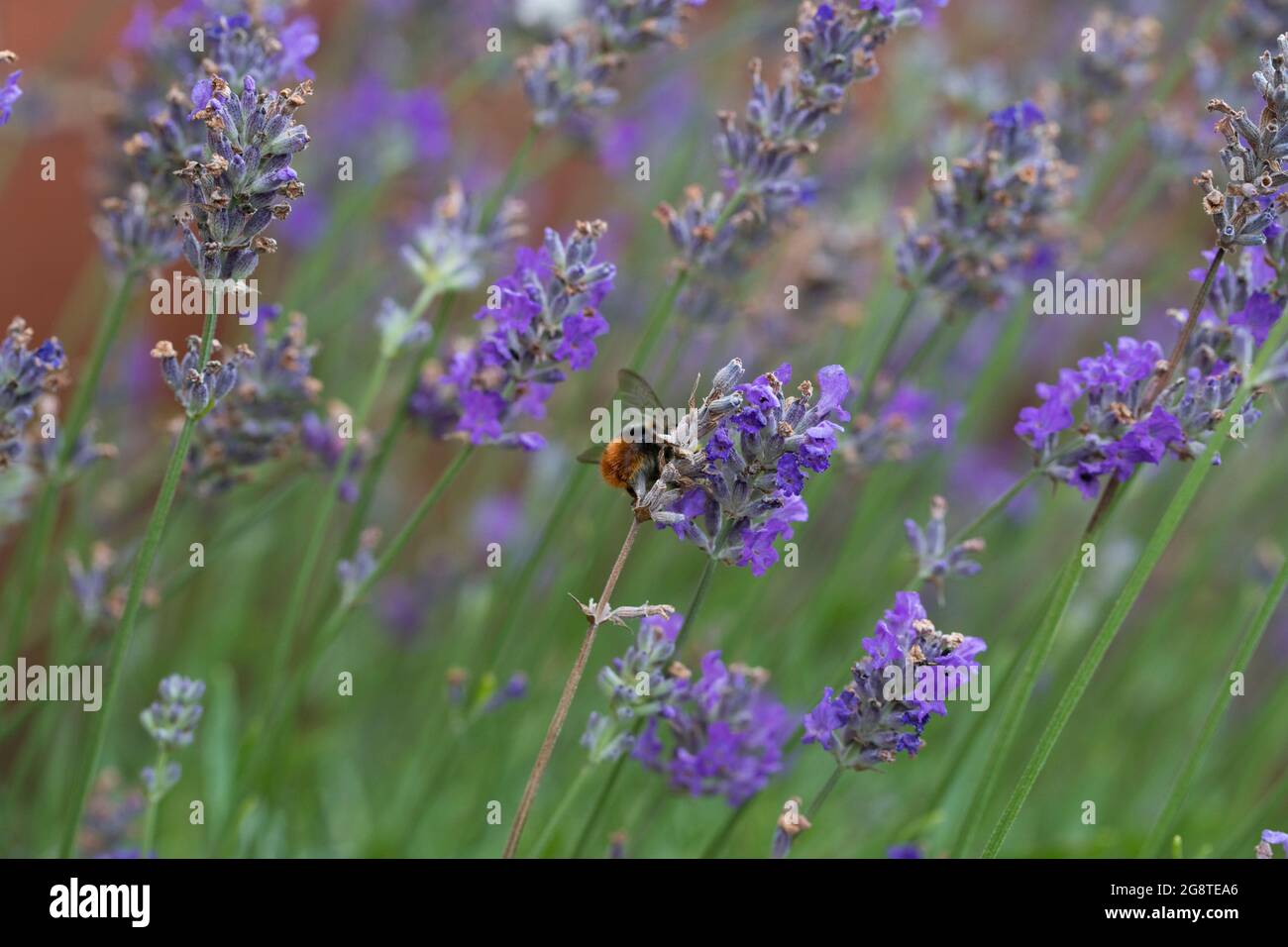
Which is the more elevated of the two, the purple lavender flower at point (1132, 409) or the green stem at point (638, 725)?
the purple lavender flower at point (1132, 409)

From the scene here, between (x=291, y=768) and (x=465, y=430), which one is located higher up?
(x=465, y=430)

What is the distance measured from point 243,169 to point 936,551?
3.46 feet

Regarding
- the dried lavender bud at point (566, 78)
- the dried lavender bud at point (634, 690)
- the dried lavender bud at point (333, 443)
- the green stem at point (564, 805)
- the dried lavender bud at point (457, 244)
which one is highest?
the dried lavender bud at point (566, 78)

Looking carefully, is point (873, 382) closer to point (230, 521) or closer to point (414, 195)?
point (230, 521)

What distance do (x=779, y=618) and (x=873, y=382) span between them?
1.14 m

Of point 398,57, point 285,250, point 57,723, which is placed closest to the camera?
point 57,723

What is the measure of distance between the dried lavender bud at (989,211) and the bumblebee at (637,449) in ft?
2.53

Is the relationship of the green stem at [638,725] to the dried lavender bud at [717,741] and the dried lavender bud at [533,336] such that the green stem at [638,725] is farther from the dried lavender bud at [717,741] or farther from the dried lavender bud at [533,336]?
the dried lavender bud at [533,336]

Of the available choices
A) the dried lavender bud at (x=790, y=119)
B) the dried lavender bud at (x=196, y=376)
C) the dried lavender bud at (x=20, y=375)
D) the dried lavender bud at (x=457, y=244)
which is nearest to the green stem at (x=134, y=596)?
the dried lavender bud at (x=196, y=376)

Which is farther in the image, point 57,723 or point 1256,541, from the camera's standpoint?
point 1256,541

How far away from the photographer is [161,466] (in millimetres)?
2662

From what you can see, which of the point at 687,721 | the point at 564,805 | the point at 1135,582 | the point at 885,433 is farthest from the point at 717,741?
the point at 885,433

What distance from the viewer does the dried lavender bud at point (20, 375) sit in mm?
1576

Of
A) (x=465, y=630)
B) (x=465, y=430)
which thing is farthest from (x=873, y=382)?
(x=465, y=630)
